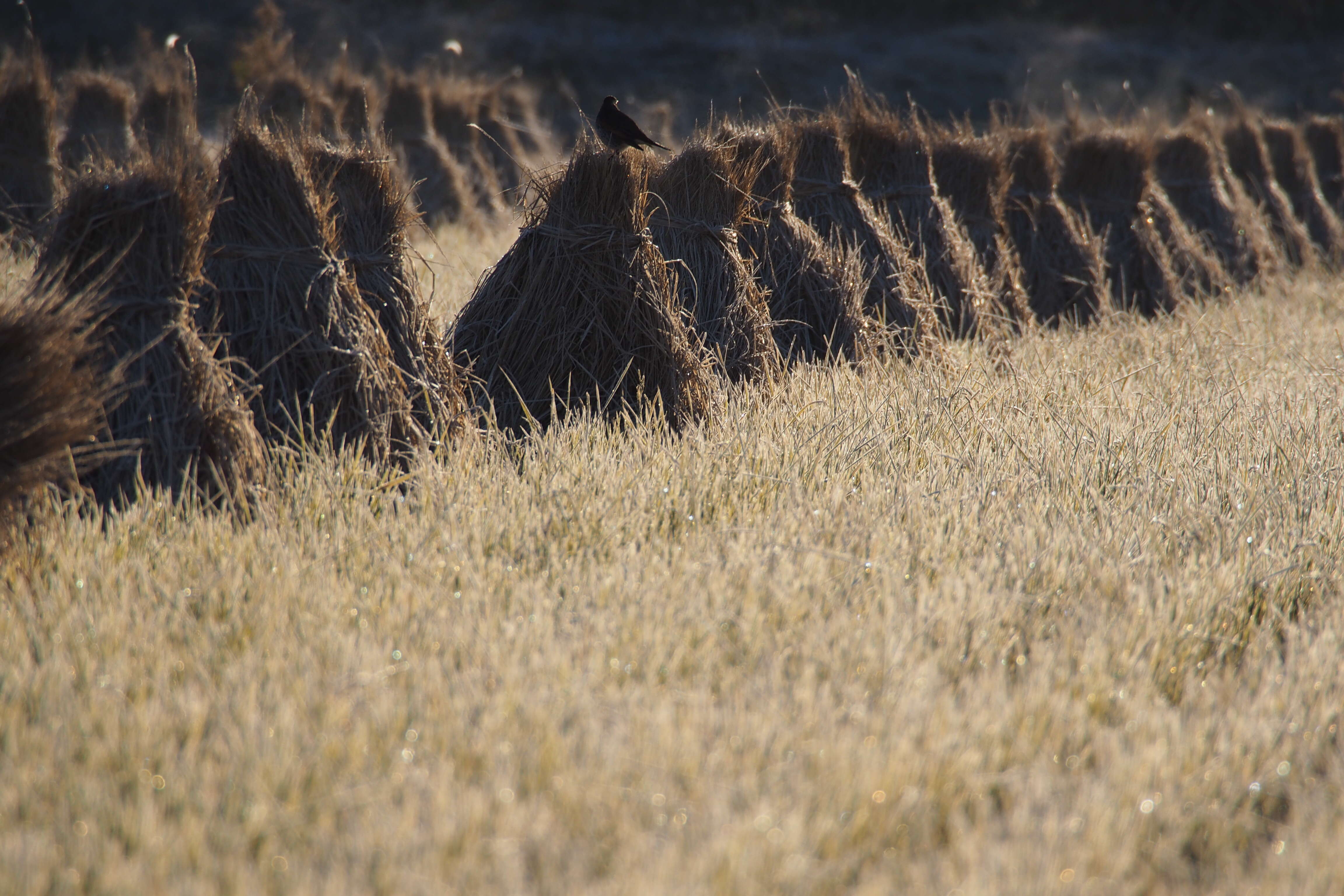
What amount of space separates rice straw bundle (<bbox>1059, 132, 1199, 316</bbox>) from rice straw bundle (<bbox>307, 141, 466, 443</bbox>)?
244 inches

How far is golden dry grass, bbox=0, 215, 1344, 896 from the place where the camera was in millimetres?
1582

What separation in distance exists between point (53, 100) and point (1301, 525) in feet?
27.1

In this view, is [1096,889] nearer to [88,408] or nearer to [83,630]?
[83,630]

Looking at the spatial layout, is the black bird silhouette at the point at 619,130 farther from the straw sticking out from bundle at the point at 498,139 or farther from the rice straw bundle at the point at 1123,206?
the straw sticking out from bundle at the point at 498,139

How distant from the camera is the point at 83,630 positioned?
207 centimetres

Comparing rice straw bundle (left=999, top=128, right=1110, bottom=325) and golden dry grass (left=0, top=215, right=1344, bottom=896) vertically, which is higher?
rice straw bundle (left=999, top=128, right=1110, bottom=325)

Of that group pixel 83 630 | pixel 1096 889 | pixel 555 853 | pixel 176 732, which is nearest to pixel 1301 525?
pixel 1096 889

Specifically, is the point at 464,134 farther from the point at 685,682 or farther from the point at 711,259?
the point at 685,682

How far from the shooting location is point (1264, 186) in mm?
11039

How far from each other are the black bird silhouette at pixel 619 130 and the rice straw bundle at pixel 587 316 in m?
0.08

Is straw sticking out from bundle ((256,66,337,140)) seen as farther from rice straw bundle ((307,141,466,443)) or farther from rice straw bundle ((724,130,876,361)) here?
rice straw bundle ((307,141,466,443))

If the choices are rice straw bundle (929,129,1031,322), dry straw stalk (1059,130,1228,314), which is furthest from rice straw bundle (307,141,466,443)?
dry straw stalk (1059,130,1228,314)

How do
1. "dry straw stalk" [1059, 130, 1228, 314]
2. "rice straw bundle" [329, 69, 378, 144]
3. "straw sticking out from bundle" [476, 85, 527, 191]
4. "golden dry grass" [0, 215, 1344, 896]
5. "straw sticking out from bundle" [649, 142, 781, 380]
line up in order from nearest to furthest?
"golden dry grass" [0, 215, 1344, 896], "straw sticking out from bundle" [649, 142, 781, 380], "dry straw stalk" [1059, 130, 1228, 314], "rice straw bundle" [329, 69, 378, 144], "straw sticking out from bundle" [476, 85, 527, 191]

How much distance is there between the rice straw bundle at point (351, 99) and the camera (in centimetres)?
986
